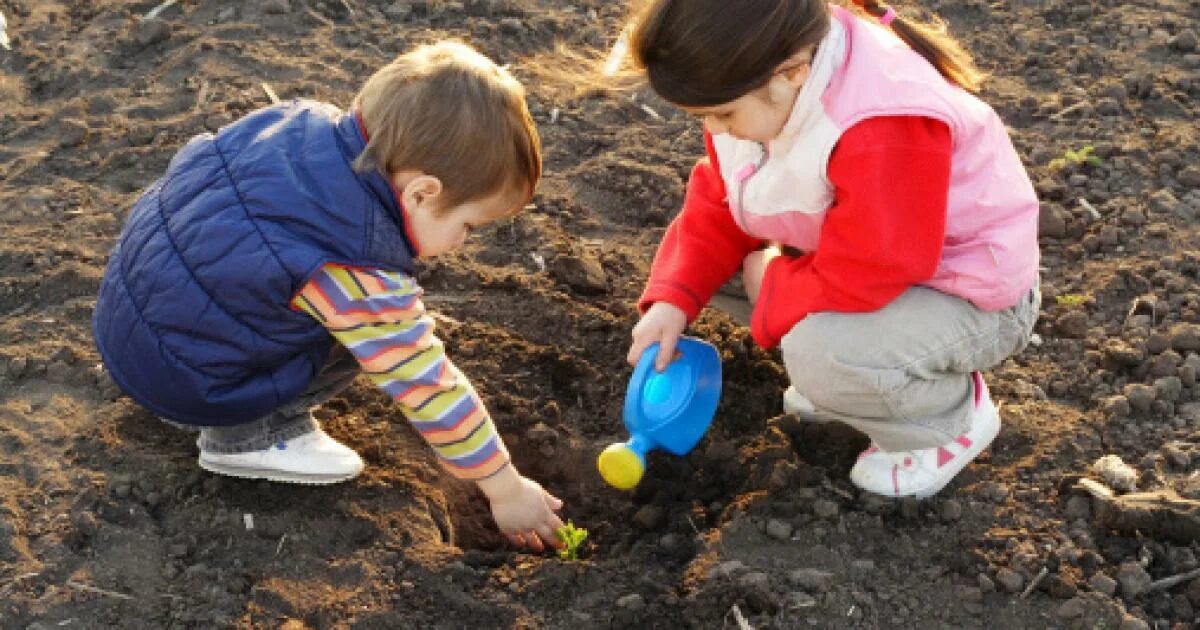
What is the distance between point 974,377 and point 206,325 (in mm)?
1811

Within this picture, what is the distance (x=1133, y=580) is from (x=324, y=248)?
1847mm

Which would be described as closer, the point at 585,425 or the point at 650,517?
the point at 650,517

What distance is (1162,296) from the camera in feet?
11.5

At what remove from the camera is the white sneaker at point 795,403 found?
320 centimetres

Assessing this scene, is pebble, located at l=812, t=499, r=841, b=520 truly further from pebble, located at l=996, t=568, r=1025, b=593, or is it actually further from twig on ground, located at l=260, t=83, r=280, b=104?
twig on ground, located at l=260, t=83, r=280, b=104

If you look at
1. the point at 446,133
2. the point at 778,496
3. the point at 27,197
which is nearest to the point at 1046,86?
the point at 778,496

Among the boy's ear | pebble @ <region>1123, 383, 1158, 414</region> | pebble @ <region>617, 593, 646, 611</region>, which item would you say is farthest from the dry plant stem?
the boy's ear

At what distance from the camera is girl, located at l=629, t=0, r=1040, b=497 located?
2.47 metres

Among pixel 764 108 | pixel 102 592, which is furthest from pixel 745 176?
pixel 102 592

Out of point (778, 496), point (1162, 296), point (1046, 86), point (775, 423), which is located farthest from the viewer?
point (1046, 86)

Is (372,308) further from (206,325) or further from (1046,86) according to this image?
(1046,86)

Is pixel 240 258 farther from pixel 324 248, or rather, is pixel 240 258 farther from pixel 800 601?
pixel 800 601

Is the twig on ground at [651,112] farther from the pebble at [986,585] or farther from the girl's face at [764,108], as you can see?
the pebble at [986,585]

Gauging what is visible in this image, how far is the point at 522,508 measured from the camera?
115 inches
